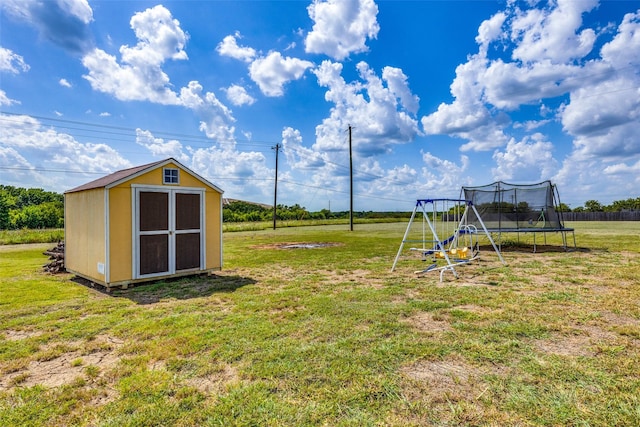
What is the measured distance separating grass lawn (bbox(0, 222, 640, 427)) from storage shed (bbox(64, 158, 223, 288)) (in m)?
0.58

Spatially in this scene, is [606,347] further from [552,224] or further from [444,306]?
[552,224]

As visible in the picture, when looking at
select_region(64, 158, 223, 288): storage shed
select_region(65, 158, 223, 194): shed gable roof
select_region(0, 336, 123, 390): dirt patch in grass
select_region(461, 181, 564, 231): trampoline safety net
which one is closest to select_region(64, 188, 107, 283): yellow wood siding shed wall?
select_region(64, 158, 223, 288): storage shed

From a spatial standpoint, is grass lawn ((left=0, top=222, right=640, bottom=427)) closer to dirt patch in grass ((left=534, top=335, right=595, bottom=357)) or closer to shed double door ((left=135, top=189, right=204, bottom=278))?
dirt patch in grass ((left=534, top=335, right=595, bottom=357))

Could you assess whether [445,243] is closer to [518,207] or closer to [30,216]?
[518,207]

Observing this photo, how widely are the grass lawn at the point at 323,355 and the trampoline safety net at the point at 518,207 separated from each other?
19.6 feet

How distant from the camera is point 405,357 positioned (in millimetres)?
2850

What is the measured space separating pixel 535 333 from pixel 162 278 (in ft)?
20.1

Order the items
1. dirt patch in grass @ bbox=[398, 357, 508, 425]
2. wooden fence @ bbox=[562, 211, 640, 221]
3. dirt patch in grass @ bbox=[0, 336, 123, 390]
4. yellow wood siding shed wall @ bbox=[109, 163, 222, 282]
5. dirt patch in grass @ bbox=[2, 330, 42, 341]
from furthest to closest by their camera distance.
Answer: wooden fence @ bbox=[562, 211, 640, 221] → yellow wood siding shed wall @ bbox=[109, 163, 222, 282] → dirt patch in grass @ bbox=[2, 330, 42, 341] → dirt patch in grass @ bbox=[0, 336, 123, 390] → dirt patch in grass @ bbox=[398, 357, 508, 425]

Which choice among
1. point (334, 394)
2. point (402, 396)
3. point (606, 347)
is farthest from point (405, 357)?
point (606, 347)

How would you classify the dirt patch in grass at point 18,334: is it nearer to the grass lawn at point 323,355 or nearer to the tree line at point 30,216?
the grass lawn at point 323,355

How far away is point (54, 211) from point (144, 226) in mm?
25290

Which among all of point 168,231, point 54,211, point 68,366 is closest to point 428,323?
point 68,366

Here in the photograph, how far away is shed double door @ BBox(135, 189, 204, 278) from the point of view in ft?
19.3

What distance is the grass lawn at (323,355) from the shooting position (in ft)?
6.84
